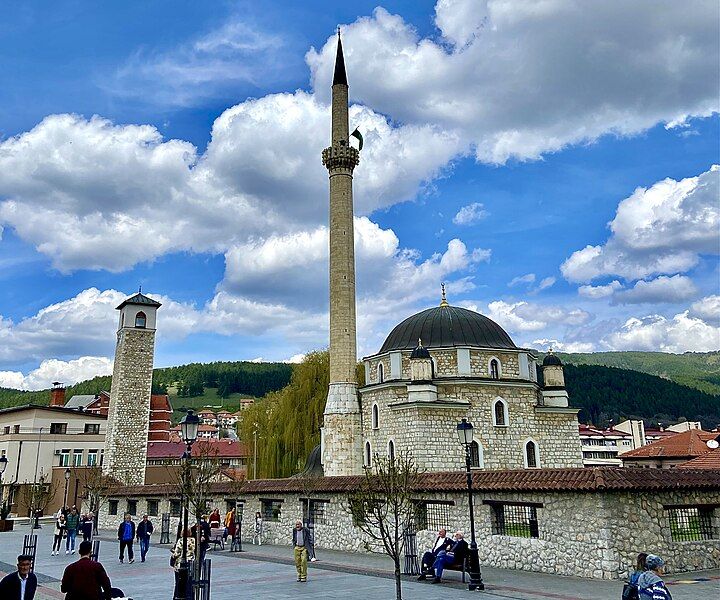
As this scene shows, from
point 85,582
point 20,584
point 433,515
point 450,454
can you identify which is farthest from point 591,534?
point 450,454

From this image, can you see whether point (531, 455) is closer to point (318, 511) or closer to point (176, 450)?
point (318, 511)

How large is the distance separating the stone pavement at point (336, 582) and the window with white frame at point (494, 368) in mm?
15292

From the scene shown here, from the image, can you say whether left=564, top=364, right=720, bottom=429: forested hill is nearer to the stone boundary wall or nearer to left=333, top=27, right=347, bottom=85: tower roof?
left=333, top=27, right=347, bottom=85: tower roof

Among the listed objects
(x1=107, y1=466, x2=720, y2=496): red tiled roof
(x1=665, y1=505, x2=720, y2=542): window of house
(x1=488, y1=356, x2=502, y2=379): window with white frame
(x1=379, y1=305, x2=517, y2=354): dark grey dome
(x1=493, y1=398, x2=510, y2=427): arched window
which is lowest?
(x1=665, y1=505, x2=720, y2=542): window of house

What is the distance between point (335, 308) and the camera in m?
33.2

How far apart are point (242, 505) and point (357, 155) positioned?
1998 centimetres

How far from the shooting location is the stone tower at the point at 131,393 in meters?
39.7

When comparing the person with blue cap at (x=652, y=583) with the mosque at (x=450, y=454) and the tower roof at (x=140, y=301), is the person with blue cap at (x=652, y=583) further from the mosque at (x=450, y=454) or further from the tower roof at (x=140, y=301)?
the tower roof at (x=140, y=301)

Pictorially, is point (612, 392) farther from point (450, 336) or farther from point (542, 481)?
point (542, 481)

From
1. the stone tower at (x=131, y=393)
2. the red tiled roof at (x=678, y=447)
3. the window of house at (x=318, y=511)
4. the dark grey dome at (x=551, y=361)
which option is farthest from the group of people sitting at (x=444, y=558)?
the red tiled roof at (x=678, y=447)

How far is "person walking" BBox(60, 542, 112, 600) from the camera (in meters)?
6.66

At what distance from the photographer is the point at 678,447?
4859 cm

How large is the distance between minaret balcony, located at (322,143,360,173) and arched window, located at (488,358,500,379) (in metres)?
13.1

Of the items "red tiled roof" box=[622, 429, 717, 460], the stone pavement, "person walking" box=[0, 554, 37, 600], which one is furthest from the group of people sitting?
"red tiled roof" box=[622, 429, 717, 460]
